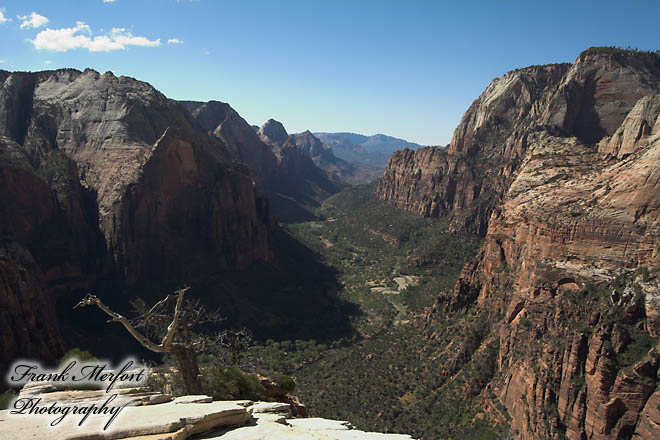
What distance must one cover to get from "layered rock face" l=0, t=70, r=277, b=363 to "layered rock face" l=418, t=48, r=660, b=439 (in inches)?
1637

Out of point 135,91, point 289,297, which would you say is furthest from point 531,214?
point 135,91

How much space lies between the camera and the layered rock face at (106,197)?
167ft

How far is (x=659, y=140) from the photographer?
31.2m

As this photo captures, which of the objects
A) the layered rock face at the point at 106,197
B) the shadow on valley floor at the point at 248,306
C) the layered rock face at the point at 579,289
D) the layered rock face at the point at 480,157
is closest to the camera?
the layered rock face at the point at 579,289

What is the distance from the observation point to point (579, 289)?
30781 millimetres

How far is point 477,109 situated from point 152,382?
Result: 13485cm

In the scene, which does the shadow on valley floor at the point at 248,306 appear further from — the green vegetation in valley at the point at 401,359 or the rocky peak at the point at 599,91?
the rocky peak at the point at 599,91

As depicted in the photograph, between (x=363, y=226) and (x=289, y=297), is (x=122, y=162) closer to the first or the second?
(x=289, y=297)

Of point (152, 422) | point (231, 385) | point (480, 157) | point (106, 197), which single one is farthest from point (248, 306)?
point (480, 157)

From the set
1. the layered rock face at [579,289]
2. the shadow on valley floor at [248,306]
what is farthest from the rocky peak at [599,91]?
the shadow on valley floor at [248,306]

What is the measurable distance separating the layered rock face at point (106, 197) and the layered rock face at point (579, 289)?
41589mm

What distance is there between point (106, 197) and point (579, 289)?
211 ft

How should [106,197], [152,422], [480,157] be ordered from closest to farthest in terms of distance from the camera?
[152,422], [106,197], [480,157]

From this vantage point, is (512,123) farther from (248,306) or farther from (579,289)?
(579,289)
